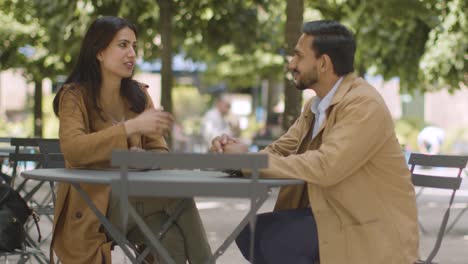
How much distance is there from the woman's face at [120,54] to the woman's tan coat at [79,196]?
28cm

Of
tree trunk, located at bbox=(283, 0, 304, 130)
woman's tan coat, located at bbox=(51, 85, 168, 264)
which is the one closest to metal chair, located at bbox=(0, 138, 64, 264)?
woman's tan coat, located at bbox=(51, 85, 168, 264)

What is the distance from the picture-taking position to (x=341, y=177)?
435 centimetres

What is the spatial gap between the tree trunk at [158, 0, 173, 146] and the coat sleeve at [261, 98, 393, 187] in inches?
398

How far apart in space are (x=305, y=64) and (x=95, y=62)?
45.0 inches

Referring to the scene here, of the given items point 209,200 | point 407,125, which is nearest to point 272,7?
point 209,200

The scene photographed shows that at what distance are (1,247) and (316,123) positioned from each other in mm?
1769

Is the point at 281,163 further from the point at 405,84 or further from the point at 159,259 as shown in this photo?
the point at 405,84

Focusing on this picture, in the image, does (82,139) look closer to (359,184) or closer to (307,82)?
(307,82)

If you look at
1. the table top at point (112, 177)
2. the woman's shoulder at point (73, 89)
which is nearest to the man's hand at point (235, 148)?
the table top at point (112, 177)

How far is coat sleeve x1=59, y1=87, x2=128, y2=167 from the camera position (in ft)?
15.6

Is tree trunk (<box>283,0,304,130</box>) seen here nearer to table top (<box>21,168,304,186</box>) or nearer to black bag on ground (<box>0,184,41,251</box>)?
black bag on ground (<box>0,184,41,251</box>)

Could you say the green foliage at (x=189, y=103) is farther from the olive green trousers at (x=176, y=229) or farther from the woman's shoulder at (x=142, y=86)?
the olive green trousers at (x=176, y=229)

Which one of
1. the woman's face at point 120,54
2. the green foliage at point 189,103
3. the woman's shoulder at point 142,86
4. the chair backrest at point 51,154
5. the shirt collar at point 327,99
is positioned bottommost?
the green foliage at point 189,103

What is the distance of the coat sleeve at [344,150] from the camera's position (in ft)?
14.2
